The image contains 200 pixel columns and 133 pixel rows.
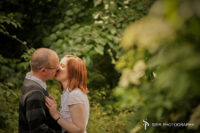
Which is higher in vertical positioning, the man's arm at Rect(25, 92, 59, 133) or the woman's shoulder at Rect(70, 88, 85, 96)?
the woman's shoulder at Rect(70, 88, 85, 96)

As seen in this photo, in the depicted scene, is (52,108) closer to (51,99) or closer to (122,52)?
(51,99)

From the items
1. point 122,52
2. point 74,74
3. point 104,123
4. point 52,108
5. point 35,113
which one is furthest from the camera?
point 104,123

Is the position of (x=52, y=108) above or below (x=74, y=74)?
below

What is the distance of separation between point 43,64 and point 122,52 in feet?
6.70

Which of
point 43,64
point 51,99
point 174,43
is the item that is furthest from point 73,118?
point 174,43

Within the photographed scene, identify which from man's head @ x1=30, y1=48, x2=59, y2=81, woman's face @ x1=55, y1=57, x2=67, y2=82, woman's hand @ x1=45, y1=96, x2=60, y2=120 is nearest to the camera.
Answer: woman's hand @ x1=45, y1=96, x2=60, y2=120

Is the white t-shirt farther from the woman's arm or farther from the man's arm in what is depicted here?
the man's arm

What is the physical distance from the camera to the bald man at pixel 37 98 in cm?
205

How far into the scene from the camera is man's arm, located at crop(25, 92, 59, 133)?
2.04 meters

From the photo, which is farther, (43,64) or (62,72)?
(62,72)

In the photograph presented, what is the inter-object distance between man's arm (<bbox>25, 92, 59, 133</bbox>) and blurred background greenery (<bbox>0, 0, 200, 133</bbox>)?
2.39 ft

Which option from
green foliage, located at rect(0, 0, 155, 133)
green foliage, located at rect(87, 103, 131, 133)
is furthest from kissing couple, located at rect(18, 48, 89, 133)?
green foliage, located at rect(87, 103, 131, 133)

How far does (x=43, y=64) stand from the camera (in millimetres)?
2271

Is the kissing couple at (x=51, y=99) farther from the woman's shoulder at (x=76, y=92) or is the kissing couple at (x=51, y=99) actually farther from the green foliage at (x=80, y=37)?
the green foliage at (x=80, y=37)
